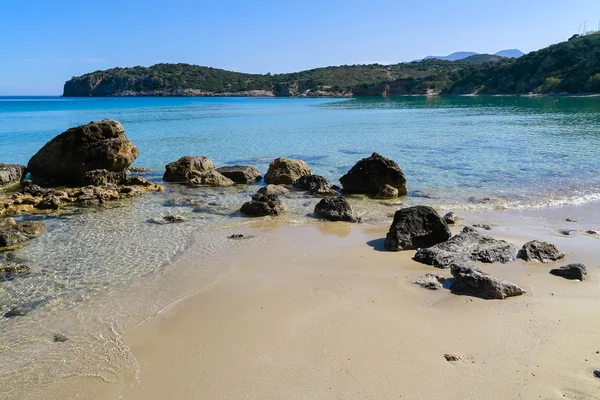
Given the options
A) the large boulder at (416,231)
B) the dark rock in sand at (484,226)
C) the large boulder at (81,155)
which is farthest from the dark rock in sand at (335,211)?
the large boulder at (81,155)

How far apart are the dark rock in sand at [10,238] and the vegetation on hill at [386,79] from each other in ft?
312

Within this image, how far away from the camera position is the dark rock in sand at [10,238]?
9883 millimetres

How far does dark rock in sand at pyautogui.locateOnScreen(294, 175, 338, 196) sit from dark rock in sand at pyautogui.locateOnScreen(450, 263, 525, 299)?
8178 millimetres

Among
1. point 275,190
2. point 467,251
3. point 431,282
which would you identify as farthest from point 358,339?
point 275,190

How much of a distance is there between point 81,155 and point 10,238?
7.82m

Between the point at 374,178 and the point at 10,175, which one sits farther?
the point at 10,175

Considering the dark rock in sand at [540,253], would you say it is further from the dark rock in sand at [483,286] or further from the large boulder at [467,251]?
the dark rock in sand at [483,286]

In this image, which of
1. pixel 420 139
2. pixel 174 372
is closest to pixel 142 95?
pixel 420 139

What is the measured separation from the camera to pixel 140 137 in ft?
111

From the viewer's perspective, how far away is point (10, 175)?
17.0m

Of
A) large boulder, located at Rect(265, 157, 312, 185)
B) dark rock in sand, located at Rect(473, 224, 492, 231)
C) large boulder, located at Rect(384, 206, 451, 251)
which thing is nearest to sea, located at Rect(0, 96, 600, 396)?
large boulder, located at Rect(265, 157, 312, 185)

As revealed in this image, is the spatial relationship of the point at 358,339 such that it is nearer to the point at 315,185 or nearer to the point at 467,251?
the point at 467,251

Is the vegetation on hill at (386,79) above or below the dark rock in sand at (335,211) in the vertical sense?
above

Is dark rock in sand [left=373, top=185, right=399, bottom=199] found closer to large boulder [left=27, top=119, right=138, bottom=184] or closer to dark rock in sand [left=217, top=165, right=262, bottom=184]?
dark rock in sand [left=217, top=165, right=262, bottom=184]
